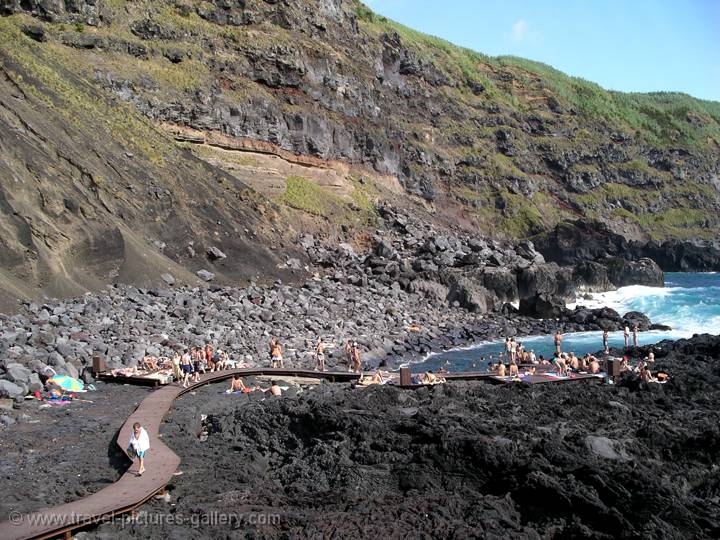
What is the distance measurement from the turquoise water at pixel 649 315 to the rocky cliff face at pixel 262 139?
1356 centimetres

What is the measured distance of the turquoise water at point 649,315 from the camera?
32.8 m

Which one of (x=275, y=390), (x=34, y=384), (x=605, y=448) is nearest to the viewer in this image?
(x=605, y=448)

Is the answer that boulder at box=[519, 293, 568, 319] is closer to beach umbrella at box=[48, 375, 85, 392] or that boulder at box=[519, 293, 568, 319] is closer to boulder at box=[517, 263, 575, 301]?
boulder at box=[517, 263, 575, 301]

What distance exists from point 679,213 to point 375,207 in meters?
62.5

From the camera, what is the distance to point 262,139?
55.0 m

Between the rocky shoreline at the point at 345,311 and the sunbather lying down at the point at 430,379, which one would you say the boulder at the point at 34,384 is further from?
the sunbather lying down at the point at 430,379

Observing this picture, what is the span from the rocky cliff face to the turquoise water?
44.5 feet

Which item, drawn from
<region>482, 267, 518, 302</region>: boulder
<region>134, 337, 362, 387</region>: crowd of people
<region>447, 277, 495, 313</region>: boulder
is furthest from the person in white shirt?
<region>482, 267, 518, 302</region>: boulder

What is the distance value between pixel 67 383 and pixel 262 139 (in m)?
38.5

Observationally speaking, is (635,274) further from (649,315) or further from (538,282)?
(538,282)

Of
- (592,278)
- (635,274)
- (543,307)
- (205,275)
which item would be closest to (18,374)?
(205,275)

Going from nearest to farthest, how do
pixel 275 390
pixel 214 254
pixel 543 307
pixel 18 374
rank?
pixel 18 374, pixel 275 390, pixel 214 254, pixel 543 307

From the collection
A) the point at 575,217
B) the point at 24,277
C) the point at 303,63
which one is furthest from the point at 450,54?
the point at 24,277

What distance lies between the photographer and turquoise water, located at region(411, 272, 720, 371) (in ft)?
107
